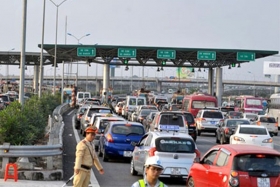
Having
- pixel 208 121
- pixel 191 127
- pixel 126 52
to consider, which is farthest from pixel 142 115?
pixel 126 52

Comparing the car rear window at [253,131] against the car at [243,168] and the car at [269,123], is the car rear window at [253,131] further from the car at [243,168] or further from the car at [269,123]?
the car at [269,123]

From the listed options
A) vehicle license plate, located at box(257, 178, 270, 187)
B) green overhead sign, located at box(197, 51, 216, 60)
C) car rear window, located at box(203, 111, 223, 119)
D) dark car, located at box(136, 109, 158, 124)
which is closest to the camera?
vehicle license plate, located at box(257, 178, 270, 187)

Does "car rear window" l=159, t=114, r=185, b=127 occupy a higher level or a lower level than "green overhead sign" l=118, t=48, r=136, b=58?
lower

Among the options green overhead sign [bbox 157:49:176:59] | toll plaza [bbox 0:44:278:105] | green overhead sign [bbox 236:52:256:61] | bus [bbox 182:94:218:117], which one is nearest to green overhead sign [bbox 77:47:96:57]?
toll plaza [bbox 0:44:278:105]

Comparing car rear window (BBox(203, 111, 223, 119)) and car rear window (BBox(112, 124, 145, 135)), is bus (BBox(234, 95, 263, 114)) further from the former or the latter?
car rear window (BBox(112, 124, 145, 135))

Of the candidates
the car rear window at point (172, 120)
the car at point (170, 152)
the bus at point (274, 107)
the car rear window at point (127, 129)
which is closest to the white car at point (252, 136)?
the car rear window at point (172, 120)

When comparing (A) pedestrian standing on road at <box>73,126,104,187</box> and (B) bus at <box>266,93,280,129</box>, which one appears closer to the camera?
(A) pedestrian standing on road at <box>73,126,104,187</box>

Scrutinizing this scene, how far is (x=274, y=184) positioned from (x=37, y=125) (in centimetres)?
1559

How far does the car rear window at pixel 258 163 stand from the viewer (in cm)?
1205

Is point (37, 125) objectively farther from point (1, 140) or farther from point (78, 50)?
point (78, 50)

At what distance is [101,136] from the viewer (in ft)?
78.9

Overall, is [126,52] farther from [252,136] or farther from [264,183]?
[264,183]

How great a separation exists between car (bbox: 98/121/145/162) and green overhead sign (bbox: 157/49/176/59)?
158 ft

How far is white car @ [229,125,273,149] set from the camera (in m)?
27.9
